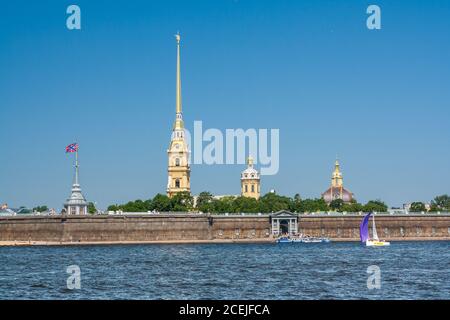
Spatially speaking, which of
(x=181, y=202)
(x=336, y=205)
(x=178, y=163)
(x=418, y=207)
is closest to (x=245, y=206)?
(x=181, y=202)

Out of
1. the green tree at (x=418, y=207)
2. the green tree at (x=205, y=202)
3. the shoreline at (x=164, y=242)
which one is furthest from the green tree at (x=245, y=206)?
the green tree at (x=418, y=207)

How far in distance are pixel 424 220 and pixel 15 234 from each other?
176 feet

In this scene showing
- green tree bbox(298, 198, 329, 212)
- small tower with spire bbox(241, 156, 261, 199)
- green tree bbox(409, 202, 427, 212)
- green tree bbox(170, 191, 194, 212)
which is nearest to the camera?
green tree bbox(170, 191, 194, 212)

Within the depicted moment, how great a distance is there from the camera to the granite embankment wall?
108125mm

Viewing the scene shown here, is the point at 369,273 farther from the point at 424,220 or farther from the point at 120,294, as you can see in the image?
the point at 424,220

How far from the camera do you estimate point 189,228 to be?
112812 millimetres

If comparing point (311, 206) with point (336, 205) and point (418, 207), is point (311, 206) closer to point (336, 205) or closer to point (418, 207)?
point (336, 205)

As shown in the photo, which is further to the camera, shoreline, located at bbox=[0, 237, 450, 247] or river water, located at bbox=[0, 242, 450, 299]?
shoreline, located at bbox=[0, 237, 450, 247]

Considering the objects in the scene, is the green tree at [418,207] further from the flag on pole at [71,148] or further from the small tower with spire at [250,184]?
the flag on pole at [71,148]

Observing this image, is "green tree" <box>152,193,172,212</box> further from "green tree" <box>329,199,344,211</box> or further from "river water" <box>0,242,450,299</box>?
"river water" <box>0,242,450,299</box>

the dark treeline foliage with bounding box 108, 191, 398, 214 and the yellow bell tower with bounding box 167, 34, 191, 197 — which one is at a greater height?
the yellow bell tower with bounding box 167, 34, 191, 197

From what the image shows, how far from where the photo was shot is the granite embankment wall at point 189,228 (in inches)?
4257

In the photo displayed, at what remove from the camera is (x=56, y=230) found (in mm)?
108062

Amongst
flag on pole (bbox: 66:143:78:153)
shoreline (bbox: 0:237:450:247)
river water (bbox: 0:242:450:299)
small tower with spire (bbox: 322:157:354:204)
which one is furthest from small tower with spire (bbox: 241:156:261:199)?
river water (bbox: 0:242:450:299)
